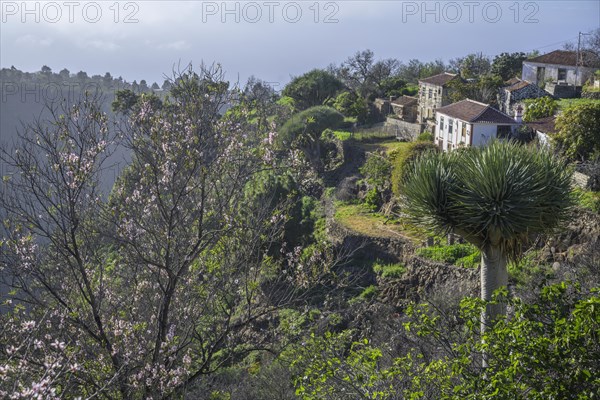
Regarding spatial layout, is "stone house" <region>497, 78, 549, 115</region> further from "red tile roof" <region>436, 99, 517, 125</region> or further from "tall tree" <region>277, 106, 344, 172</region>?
"tall tree" <region>277, 106, 344, 172</region>

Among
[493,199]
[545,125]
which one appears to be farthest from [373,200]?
[493,199]

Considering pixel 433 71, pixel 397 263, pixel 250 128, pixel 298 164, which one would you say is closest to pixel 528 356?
pixel 298 164

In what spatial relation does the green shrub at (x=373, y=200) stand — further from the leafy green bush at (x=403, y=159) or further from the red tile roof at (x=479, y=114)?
the red tile roof at (x=479, y=114)

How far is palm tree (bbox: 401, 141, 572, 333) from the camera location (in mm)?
13641

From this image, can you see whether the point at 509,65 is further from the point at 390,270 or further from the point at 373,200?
the point at 390,270

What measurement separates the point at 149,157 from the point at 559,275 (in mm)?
14265

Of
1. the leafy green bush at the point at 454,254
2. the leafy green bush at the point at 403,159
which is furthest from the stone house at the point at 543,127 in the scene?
the leafy green bush at the point at 454,254

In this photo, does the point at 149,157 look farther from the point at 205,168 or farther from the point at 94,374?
the point at 94,374

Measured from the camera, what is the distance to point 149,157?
38.7ft

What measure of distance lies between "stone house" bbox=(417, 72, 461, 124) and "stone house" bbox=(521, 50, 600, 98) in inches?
239

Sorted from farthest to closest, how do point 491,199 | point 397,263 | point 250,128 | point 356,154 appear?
point 356,154
point 397,263
point 250,128
point 491,199

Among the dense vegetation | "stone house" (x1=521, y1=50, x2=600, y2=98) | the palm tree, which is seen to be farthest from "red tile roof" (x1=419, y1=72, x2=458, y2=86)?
the palm tree

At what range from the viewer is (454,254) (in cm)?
2680

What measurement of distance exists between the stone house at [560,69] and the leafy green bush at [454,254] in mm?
21414
